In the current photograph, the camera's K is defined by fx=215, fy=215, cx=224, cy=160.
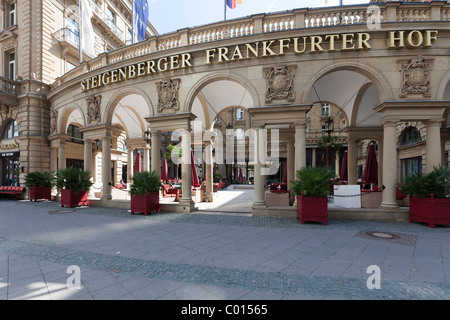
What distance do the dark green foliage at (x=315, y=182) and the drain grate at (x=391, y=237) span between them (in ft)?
5.64

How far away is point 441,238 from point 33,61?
25.0 meters

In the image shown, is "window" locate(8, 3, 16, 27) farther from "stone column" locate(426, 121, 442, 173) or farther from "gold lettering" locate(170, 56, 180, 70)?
"stone column" locate(426, 121, 442, 173)

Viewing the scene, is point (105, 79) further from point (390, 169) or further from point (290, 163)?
point (390, 169)

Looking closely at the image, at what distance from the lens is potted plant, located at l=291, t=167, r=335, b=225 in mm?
7586

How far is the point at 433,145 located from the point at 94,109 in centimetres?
1642

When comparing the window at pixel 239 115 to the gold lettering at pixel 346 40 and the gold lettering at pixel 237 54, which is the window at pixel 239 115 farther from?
the gold lettering at pixel 346 40

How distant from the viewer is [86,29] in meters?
16.7

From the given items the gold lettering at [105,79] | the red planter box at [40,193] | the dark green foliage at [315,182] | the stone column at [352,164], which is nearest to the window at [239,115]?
the stone column at [352,164]

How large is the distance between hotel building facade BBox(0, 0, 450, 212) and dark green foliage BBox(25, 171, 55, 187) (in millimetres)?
2030

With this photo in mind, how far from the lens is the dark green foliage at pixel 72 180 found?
11.8 metres

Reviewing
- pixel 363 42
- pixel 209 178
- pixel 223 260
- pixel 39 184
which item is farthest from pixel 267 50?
pixel 39 184

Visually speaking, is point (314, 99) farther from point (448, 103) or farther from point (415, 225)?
point (415, 225)

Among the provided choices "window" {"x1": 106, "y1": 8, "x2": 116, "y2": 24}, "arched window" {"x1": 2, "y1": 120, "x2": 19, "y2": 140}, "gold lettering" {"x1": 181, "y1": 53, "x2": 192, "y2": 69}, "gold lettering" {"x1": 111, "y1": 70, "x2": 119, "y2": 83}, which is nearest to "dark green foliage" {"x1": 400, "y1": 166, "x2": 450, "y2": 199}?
"gold lettering" {"x1": 181, "y1": 53, "x2": 192, "y2": 69}

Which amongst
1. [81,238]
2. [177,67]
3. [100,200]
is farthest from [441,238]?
[100,200]
